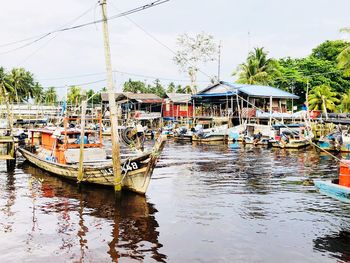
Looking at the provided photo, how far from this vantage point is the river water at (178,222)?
977 centimetres

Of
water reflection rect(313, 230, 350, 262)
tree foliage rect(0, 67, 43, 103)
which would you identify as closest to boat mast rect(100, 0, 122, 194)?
water reflection rect(313, 230, 350, 262)

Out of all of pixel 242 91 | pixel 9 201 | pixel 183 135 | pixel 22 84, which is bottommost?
pixel 9 201

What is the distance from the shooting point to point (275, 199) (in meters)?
15.6

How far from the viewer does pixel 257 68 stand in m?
56.1

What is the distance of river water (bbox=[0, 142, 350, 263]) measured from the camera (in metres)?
9.77

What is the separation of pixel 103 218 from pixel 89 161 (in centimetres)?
593

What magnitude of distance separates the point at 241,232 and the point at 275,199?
4.73 m

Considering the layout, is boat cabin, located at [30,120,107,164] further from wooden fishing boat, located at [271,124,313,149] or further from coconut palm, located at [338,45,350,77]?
wooden fishing boat, located at [271,124,313,149]

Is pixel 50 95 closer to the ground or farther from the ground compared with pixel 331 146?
farther from the ground

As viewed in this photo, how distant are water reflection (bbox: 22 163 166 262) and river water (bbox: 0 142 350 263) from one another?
0.03 m

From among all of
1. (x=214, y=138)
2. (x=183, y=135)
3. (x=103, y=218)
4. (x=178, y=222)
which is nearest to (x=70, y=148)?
(x=103, y=218)

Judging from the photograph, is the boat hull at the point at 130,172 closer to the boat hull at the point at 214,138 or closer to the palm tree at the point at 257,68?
the boat hull at the point at 214,138

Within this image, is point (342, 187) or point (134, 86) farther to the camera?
point (134, 86)

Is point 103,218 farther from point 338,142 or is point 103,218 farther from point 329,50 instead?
point 329,50
